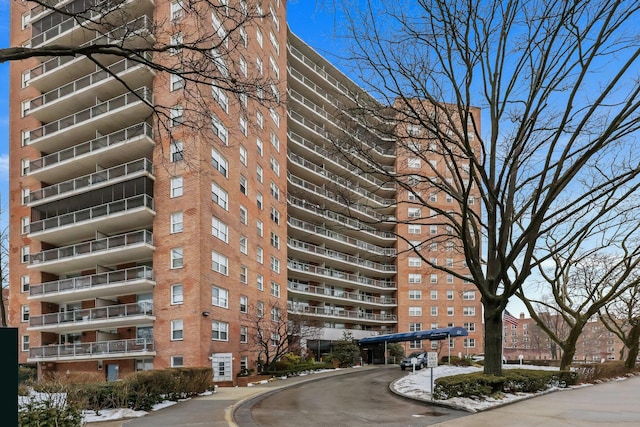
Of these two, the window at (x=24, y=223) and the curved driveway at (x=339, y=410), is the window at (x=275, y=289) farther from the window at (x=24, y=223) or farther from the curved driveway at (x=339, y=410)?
the curved driveway at (x=339, y=410)

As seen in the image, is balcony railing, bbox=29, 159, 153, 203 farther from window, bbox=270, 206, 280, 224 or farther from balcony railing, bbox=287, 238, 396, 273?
balcony railing, bbox=287, 238, 396, 273

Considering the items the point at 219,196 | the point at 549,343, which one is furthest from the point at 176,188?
the point at 549,343

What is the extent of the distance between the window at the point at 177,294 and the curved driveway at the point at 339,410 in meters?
9.90

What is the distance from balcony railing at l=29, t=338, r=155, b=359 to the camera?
3194cm

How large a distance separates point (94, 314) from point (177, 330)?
6753 millimetres

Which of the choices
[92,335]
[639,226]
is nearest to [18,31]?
[92,335]

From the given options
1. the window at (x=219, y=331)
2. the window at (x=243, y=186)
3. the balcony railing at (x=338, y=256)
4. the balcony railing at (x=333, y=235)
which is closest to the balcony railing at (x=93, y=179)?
the window at (x=243, y=186)

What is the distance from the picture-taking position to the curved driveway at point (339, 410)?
15034 millimetres

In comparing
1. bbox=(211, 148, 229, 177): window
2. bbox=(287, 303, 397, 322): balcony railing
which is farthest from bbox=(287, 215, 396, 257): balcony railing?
bbox=(211, 148, 229, 177): window

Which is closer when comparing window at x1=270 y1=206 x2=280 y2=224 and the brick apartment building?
window at x1=270 y1=206 x2=280 y2=224

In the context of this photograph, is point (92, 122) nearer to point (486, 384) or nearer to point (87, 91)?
point (87, 91)

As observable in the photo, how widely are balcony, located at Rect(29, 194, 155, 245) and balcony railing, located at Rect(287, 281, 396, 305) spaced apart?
79.3ft

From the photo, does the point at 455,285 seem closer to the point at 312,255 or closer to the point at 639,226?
the point at 312,255

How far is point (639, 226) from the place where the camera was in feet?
88.9
